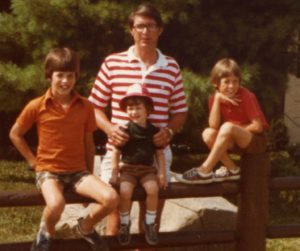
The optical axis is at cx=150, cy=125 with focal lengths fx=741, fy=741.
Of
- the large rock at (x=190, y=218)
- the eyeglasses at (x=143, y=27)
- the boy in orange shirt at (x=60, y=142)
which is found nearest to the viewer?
the boy in orange shirt at (x=60, y=142)

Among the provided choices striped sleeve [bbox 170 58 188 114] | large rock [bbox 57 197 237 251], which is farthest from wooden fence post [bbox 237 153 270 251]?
large rock [bbox 57 197 237 251]

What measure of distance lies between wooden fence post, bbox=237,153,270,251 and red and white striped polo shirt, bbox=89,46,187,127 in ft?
1.99

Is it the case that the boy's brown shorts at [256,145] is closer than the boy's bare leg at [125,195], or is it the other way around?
the boy's bare leg at [125,195]

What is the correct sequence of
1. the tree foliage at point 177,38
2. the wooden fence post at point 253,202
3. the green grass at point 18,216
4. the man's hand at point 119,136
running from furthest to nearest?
the tree foliage at point 177,38 < the green grass at point 18,216 < the wooden fence post at point 253,202 < the man's hand at point 119,136

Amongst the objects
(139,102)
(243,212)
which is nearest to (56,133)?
(139,102)

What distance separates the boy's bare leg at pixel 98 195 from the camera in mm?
4066

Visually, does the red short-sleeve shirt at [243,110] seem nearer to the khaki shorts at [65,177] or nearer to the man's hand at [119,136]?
the man's hand at [119,136]

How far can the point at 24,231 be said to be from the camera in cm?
764

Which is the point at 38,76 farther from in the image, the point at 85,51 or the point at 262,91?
the point at 262,91

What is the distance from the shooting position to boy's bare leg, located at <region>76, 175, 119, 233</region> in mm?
4066

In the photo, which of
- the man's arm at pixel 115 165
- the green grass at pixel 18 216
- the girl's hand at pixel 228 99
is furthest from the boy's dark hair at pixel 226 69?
the green grass at pixel 18 216

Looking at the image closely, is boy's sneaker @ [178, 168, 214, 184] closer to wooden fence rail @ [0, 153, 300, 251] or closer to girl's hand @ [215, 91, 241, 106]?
wooden fence rail @ [0, 153, 300, 251]

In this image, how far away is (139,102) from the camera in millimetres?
4309

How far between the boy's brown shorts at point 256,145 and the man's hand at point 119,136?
2.43 ft
